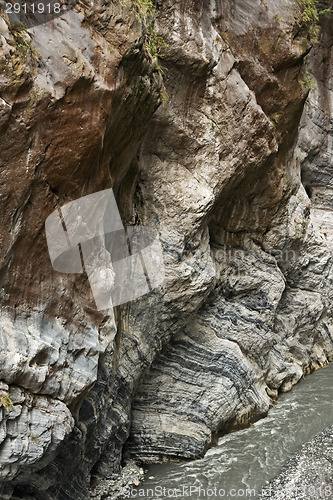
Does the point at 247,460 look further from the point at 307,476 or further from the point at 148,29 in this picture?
the point at 148,29

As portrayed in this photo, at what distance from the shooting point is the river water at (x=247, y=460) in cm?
675

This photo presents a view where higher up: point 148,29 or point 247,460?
point 148,29

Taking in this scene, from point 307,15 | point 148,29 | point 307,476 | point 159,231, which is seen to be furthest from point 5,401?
point 307,15

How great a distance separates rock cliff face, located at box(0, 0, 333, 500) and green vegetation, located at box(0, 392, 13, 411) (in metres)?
0.03

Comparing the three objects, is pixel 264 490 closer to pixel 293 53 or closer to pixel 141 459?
pixel 141 459

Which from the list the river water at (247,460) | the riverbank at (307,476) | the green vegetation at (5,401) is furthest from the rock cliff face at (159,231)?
the riverbank at (307,476)

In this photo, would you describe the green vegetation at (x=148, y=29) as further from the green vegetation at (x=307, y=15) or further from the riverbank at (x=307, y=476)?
the riverbank at (x=307, y=476)

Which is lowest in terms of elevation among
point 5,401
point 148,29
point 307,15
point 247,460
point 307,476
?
point 247,460

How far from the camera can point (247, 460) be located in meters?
7.52

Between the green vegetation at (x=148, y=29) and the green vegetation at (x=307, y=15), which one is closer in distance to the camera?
the green vegetation at (x=148, y=29)

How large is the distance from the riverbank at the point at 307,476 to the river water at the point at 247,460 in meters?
0.17

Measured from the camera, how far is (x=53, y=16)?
16.1 ft

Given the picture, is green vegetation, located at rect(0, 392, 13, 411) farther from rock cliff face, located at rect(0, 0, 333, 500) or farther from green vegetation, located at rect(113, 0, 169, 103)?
green vegetation, located at rect(113, 0, 169, 103)

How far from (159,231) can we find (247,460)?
12.7 ft
